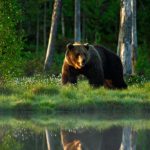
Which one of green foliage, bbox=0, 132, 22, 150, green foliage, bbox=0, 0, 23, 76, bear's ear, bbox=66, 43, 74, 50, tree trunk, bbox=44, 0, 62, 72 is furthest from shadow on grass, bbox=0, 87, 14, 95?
tree trunk, bbox=44, 0, 62, 72

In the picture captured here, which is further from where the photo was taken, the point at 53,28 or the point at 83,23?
the point at 83,23

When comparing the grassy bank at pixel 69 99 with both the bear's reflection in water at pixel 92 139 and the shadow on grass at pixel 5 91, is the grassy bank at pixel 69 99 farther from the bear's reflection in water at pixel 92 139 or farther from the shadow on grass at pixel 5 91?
the bear's reflection in water at pixel 92 139

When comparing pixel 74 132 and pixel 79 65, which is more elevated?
pixel 79 65

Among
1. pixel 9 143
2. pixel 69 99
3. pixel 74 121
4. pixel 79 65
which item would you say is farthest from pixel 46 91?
pixel 9 143

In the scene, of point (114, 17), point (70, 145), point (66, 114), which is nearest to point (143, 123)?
point (66, 114)

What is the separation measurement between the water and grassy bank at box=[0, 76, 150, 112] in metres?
0.62

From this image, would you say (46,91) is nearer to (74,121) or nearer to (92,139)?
(74,121)

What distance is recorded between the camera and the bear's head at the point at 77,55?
2178cm

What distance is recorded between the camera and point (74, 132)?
1470cm

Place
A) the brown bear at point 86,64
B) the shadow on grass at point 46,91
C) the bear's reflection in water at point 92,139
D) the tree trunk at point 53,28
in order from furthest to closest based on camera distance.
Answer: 1. the tree trunk at point 53,28
2. the brown bear at point 86,64
3. the shadow on grass at point 46,91
4. the bear's reflection in water at point 92,139

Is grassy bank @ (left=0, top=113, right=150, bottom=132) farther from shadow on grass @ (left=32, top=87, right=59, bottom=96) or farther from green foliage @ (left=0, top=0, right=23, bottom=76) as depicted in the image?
green foliage @ (left=0, top=0, right=23, bottom=76)

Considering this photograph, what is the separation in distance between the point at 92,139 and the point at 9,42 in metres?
10.5

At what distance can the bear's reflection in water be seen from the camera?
12.6m

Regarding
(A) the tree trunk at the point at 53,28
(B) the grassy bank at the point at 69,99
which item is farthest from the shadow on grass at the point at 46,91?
(A) the tree trunk at the point at 53,28
